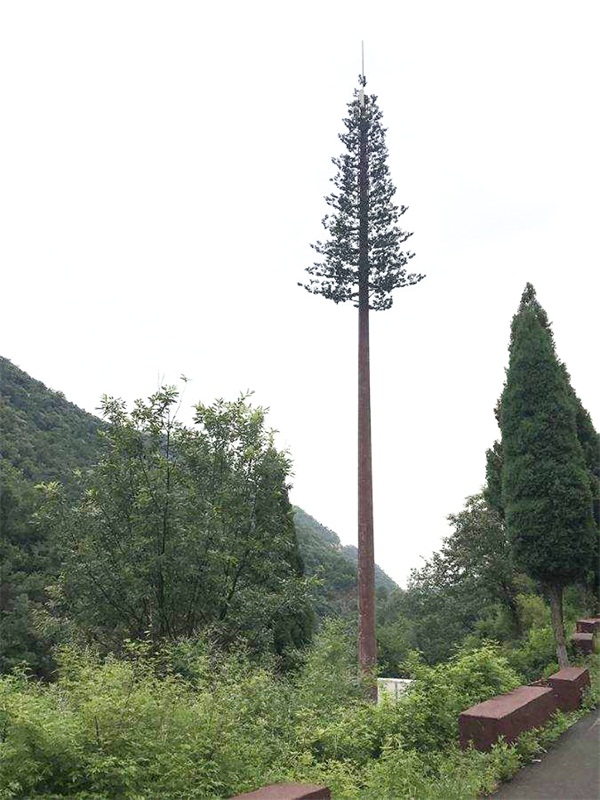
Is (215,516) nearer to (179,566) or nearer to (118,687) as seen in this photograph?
(179,566)

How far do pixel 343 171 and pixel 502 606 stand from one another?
17324 millimetres

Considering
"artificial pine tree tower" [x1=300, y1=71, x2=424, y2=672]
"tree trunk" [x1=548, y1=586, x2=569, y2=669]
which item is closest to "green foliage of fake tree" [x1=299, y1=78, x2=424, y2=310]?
"artificial pine tree tower" [x1=300, y1=71, x2=424, y2=672]

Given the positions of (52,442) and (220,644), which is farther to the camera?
(52,442)

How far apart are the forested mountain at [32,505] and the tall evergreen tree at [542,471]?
4.88m

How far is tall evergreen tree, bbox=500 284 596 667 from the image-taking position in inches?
539

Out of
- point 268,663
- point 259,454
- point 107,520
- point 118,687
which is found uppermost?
point 259,454

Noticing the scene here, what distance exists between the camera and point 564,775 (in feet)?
19.2

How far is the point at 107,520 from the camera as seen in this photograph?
482 inches

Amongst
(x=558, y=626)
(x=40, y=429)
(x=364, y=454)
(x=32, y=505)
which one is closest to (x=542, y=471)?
(x=558, y=626)

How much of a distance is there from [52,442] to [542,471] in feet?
125

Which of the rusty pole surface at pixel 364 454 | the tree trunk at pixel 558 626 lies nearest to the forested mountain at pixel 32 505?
the rusty pole surface at pixel 364 454

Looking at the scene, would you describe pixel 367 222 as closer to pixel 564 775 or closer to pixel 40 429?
pixel 564 775

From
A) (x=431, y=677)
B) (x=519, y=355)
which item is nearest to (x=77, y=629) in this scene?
(x=431, y=677)

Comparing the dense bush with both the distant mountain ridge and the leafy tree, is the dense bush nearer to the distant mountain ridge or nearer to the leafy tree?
the leafy tree
